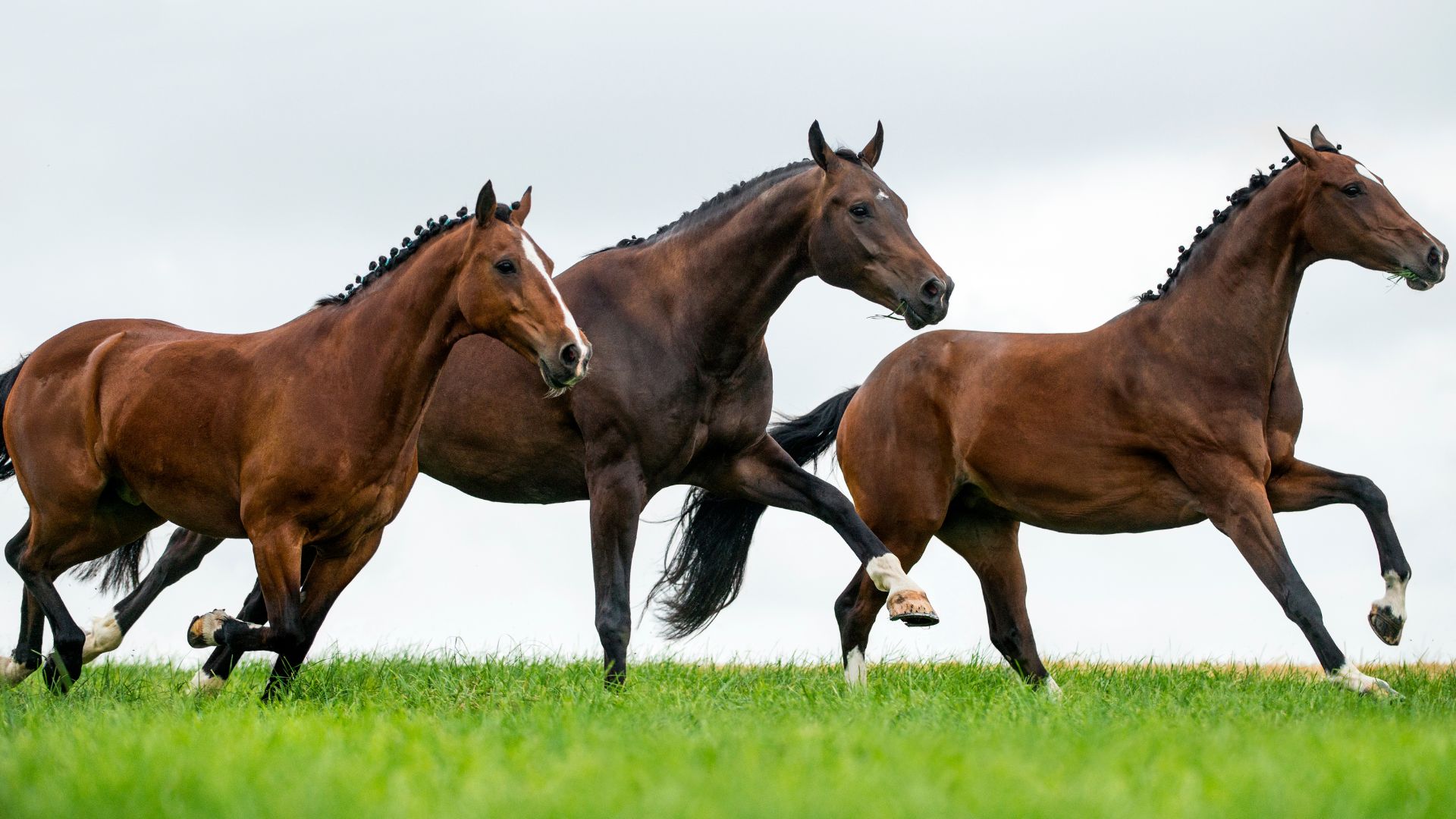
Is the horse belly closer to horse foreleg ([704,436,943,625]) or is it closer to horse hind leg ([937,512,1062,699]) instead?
horse hind leg ([937,512,1062,699])

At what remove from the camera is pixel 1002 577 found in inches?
351

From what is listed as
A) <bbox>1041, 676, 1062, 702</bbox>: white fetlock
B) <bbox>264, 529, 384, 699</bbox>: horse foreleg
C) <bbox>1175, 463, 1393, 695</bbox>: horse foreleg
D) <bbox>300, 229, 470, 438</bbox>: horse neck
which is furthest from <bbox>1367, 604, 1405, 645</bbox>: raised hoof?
<bbox>264, 529, 384, 699</bbox>: horse foreleg

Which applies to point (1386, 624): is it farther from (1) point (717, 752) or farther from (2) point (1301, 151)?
(1) point (717, 752)

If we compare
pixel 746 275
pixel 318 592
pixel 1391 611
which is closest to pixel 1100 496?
pixel 1391 611

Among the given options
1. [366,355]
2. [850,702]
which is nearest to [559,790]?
[850,702]

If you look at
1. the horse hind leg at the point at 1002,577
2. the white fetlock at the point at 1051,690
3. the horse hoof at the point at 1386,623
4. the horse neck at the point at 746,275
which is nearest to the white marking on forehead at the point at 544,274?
the horse neck at the point at 746,275

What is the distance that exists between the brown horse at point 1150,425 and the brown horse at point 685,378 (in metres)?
1.21

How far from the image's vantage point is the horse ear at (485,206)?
6.52m

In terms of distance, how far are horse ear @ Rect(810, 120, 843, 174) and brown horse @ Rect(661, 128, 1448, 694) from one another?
70.6 inches

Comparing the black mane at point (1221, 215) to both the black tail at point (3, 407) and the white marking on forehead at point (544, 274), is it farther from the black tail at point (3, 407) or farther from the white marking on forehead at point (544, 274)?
the black tail at point (3, 407)

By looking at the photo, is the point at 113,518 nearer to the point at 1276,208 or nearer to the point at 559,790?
the point at 559,790

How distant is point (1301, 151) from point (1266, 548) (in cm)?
212

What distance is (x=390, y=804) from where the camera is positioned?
4023 millimetres

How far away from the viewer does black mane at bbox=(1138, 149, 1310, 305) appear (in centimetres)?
827
